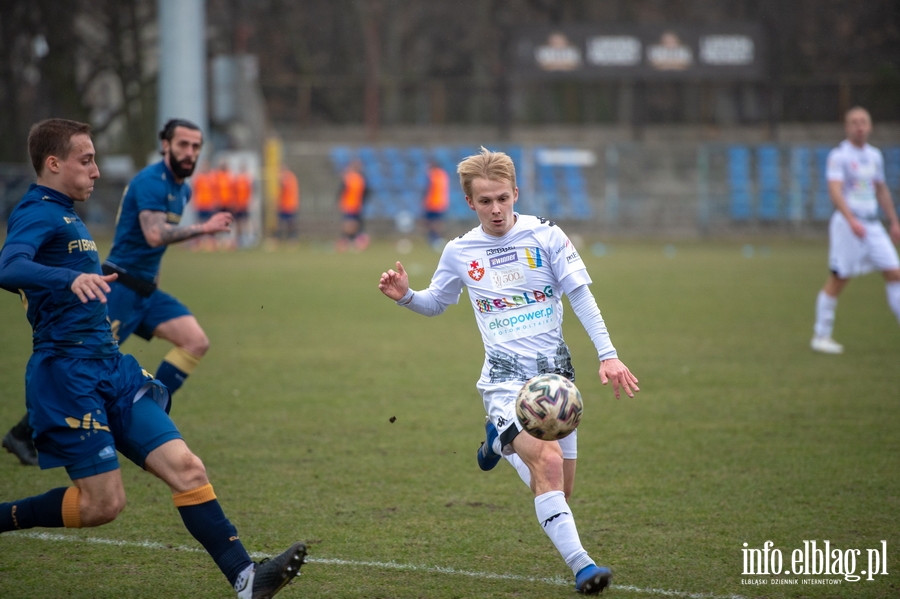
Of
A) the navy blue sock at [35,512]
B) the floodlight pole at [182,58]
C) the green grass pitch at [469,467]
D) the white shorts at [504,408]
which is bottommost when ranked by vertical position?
the green grass pitch at [469,467]

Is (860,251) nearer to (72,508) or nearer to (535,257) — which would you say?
(535,257)

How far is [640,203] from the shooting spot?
113ft

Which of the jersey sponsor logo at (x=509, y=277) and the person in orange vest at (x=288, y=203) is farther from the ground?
the jersey sponsor logo at (x=509, y=277)

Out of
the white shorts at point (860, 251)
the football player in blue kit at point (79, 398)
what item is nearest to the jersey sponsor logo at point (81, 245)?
the football player in blue kit at point (79, 398)

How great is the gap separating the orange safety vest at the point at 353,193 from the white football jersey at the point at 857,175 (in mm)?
18943

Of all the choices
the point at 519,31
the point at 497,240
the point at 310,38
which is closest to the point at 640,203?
the point at 519,31

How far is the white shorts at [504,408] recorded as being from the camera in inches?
172

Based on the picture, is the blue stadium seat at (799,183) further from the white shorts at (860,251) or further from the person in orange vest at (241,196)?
the white shorts at (860,251)

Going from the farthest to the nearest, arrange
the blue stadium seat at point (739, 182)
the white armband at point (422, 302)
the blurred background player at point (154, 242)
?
1. the blue stadium seat at point (739, 182)
2. the blurred background player at point (154, 242)
3. the white armband at point (422, 302)

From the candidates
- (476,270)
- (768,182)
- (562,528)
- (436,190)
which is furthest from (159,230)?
(768,182)

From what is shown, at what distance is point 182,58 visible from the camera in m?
28.4

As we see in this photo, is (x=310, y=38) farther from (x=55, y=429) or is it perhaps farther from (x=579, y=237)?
(x=55, y=429)

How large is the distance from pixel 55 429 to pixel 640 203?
3191 cm

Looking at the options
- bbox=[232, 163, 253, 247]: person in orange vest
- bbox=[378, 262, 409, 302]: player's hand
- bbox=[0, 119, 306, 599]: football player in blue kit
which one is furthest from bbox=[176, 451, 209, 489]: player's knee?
bbox=[232, 163, 253, 247]: person in orange vest
